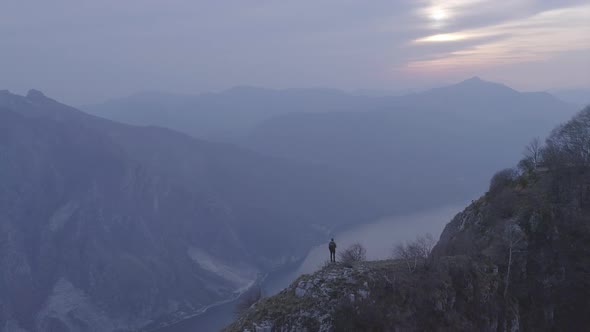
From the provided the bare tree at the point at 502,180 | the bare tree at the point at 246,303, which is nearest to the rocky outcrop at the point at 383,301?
the bare tree at the point at 246,303

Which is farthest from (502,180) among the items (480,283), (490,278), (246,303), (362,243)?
(362,243)

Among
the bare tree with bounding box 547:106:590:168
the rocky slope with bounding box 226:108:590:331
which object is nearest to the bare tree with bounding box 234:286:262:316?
the rocky slope with bounding box 226:108:590:331

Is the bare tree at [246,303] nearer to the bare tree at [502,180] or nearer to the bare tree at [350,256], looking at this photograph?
the bare tree at [350,256]

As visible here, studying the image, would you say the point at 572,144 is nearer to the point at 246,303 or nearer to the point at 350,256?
the point at 350,256

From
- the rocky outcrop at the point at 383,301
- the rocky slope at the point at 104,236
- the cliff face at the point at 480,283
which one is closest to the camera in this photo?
the rocky outcrop at the point at 383,301

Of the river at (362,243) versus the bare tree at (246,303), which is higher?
the bare tree at (246,303)

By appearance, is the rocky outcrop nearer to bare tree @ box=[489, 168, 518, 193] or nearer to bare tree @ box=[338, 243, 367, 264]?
bare tree @ box=[338, 243, 367, 264]
